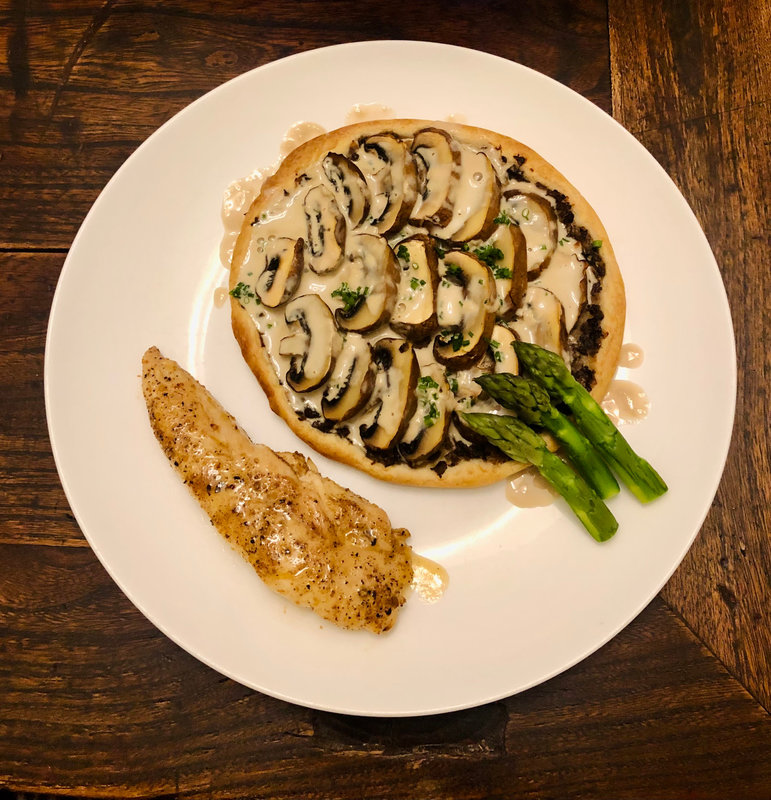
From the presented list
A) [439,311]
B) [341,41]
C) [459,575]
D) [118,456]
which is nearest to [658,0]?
[341,41]

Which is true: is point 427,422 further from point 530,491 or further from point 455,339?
point 530,491

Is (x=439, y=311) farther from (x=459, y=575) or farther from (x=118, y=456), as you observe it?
(x=118, y=456)

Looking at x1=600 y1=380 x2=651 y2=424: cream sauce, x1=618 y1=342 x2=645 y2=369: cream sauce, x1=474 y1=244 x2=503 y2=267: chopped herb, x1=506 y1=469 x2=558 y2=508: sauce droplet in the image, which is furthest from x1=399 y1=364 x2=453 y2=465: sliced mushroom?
x1=618 y1=342 x2=645 y2=369: cream sauce

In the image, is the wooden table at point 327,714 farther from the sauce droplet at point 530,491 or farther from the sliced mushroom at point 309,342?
the sliced mushroom at point 309,342

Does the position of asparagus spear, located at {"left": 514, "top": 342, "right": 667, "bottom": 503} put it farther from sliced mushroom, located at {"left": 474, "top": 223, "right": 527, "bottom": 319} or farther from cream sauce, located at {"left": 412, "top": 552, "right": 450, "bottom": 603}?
cream sauce, located at {"left": 412, "top": 552, "right": 450, "bottom": 603}

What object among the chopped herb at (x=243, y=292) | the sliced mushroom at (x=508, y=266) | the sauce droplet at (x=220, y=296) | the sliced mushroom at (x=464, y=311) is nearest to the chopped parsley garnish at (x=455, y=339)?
the sliced mushroom at (x=464, y=311)

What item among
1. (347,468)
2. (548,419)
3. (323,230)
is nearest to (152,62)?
(323,230)
